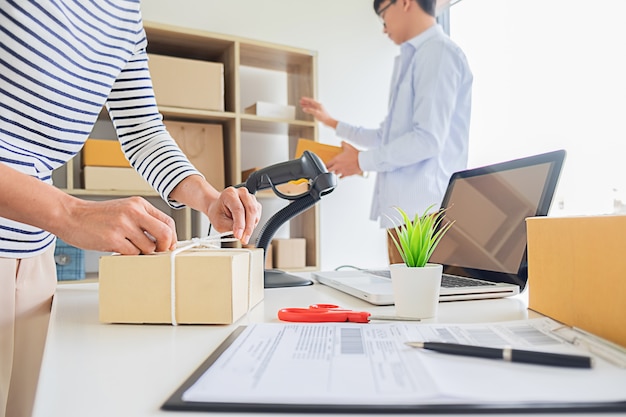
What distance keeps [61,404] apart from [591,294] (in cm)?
50

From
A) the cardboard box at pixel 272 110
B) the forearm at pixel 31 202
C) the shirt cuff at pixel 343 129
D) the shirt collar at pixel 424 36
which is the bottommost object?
the forearm at pixel 31 202

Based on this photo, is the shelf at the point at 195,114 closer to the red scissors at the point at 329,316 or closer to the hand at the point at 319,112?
the hand at the point at 319,112

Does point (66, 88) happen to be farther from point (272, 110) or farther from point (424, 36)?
point (272, 110)

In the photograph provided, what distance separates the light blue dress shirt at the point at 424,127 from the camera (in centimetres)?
175

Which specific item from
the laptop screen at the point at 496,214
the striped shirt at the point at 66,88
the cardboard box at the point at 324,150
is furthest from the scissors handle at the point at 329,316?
the cardboard box at the point at 324,150

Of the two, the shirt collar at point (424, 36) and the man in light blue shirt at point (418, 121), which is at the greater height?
the shirt collar at point (424, 36)

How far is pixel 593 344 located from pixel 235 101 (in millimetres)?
2222

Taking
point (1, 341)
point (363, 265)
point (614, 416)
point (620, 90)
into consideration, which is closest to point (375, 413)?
point (614, 416)

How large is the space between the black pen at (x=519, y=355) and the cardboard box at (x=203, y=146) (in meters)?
2.09

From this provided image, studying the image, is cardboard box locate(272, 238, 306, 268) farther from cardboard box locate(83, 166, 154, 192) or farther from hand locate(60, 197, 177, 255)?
hand locate(60, 197, 177, 255)

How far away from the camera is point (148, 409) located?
34 centimetres

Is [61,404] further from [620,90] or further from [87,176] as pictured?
[620,90]

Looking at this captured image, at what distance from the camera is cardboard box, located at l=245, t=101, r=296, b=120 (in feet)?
8.46

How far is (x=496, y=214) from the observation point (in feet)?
3.24
